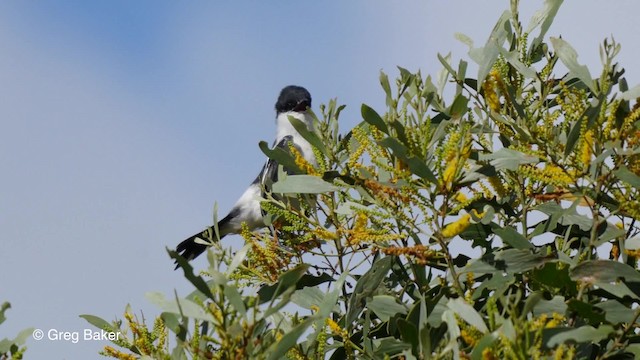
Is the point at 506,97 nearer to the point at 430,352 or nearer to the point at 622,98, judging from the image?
the point at 622,98

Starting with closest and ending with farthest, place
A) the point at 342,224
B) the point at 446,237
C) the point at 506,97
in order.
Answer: the point at 446,237, the point at 506,97, the point at 342,224

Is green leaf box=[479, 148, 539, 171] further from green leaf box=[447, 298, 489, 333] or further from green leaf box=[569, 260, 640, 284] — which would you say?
green leaf box=[447, 298, 489, 333]

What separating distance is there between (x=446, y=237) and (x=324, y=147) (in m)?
0.71

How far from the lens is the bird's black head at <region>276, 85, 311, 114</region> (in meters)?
9.45

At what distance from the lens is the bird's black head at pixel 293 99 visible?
945cm

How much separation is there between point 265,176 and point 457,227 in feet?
15.6

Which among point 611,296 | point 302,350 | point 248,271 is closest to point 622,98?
point 611,296

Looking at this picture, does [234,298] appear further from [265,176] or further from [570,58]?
[265,176]

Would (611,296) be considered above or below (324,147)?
below

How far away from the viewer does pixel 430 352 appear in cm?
191

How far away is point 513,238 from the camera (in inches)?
95.9

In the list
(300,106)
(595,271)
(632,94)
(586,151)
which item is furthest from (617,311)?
(300,106)

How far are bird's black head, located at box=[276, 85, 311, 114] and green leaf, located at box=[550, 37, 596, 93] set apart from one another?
6.89 m

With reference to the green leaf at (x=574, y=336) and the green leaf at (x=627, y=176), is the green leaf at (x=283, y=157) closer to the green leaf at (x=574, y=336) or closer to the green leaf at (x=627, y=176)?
the green leaf at (x=627, y=176)
